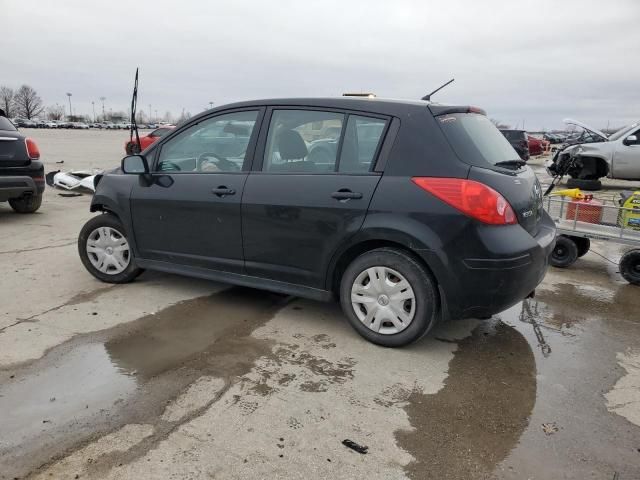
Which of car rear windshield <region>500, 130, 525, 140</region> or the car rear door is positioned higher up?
car rear windshield <region>500, 130, 525, 140</region>

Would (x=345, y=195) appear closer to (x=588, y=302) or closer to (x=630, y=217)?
(x=588, y=302)

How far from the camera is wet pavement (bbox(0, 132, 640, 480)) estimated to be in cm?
244

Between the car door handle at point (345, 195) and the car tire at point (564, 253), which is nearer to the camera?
the car door handle at point (345, 195)

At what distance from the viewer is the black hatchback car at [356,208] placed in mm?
3338

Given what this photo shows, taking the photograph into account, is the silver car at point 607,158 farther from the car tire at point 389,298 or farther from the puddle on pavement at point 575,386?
the car tire at point 389,298

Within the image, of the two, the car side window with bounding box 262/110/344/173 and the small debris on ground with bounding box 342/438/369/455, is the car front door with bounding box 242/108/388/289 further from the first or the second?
the small debris on ground with bounding box 342/438/369/455

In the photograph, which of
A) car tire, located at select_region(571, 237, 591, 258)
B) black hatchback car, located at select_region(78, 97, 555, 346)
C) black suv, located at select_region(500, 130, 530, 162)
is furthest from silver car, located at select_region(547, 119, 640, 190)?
black hatchback car, located at select_region(78, 97, 555, 346)

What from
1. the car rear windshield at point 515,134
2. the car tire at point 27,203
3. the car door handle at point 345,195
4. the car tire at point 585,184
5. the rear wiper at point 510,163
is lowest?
the car tire at point 27,203

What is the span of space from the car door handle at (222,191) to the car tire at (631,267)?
13.5 ft

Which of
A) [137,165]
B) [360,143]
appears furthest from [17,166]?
[360,143]

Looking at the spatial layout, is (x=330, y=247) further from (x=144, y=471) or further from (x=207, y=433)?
(x=144, y=471)

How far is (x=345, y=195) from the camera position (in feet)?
11.9

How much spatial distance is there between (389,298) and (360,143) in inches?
44.2

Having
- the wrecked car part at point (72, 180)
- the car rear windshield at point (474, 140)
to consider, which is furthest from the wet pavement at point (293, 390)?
the wrecked car part at point (72, 180)
